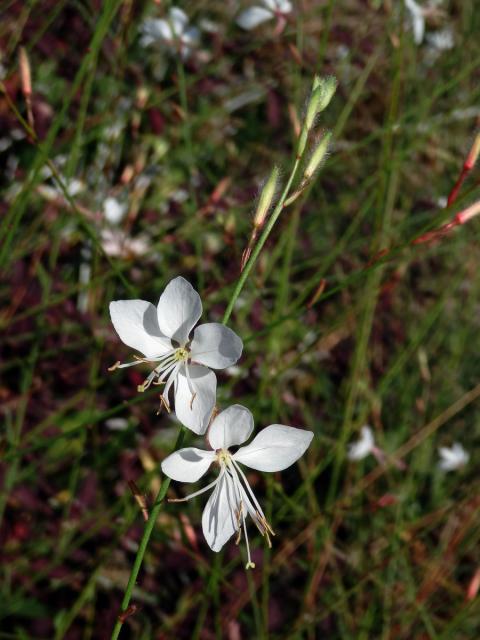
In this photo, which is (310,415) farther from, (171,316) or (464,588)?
(171,316)

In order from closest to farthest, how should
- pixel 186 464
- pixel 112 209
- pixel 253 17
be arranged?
pixel 186 464
pixel 253 17
pixel 112 209

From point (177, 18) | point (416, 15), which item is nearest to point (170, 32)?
point (177, 18)

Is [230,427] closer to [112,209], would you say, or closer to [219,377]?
[219,377]

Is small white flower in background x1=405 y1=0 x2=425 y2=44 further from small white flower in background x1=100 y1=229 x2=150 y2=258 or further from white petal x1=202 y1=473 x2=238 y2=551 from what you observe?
white petal x1=202 y1=473 x2=238 y2=551

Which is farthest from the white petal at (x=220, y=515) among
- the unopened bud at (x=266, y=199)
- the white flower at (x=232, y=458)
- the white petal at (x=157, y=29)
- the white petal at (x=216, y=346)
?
the white petal at (x=157, y=29)

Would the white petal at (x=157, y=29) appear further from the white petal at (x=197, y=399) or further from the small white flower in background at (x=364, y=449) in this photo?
the white petal at (x=197, y=399)

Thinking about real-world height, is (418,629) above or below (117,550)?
below

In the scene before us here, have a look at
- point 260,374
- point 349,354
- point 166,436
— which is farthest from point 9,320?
point 349,354
